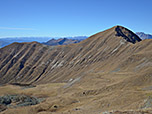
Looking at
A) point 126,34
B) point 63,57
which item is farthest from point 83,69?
point 126,34

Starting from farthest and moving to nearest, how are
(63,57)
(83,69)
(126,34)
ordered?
(63,57), (126,34), (83,69)

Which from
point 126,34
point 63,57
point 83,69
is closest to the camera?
point 83,69

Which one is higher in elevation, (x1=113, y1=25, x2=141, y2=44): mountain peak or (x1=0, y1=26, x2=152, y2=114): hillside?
(x1=113, y1=25, x2=141, y2=44): mountain peak

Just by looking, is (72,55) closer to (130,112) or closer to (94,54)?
(94,54)

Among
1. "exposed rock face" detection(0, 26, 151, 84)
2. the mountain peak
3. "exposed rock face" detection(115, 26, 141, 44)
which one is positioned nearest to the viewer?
"exposed rock face" detection(0, 26, 151, 84)

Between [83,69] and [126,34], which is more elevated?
[126,34]

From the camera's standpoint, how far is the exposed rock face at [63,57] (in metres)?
111

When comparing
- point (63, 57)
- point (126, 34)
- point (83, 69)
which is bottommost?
point (83, 69)

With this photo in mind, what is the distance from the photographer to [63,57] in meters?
141

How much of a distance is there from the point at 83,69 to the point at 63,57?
34.3m

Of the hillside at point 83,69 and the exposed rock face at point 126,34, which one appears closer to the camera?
the hillside at point 83,69

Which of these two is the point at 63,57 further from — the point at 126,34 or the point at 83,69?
the point at 126,34

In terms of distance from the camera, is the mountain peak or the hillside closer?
the hillside

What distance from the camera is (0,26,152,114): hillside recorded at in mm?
48184
